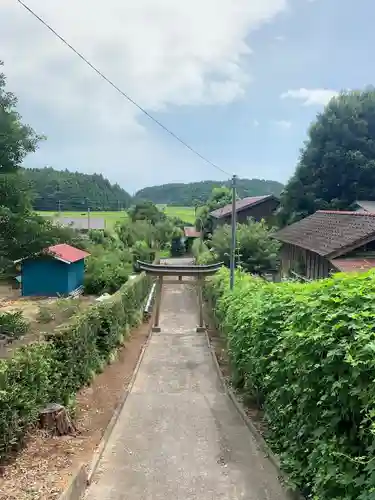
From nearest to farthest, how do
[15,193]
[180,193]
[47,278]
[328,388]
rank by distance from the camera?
[328,388] < [15,193] < [47,278] < [180,193]

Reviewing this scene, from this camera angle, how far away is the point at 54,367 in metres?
7.47

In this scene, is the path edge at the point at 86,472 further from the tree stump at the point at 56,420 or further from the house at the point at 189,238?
the house at the point at 189,238

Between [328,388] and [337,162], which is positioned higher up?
[337,162]

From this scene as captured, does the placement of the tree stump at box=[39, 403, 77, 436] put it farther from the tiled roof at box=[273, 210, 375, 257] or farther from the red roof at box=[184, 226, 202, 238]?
the red roof at box=[184, 226, 202, 238]

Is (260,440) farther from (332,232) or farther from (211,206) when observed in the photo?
(211,206)

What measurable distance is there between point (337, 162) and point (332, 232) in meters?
20.3

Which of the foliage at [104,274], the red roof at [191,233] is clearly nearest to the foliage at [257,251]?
the foliage at [104,274]

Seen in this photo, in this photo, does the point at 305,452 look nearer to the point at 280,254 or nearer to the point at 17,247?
the point at 17,247

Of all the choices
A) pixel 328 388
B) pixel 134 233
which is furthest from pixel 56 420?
pixel 134 233

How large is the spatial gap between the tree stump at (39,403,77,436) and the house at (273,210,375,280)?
8318 millimetres

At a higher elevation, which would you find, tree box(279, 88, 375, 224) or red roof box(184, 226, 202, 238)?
tree box(279, 88, 375, 224)

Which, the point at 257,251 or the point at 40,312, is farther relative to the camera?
the point at 257,251

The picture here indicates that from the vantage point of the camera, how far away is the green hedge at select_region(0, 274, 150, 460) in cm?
562

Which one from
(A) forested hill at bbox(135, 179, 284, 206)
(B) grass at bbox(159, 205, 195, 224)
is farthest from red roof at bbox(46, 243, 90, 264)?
(B) grass at bbox(159, 205, 195, 224)
